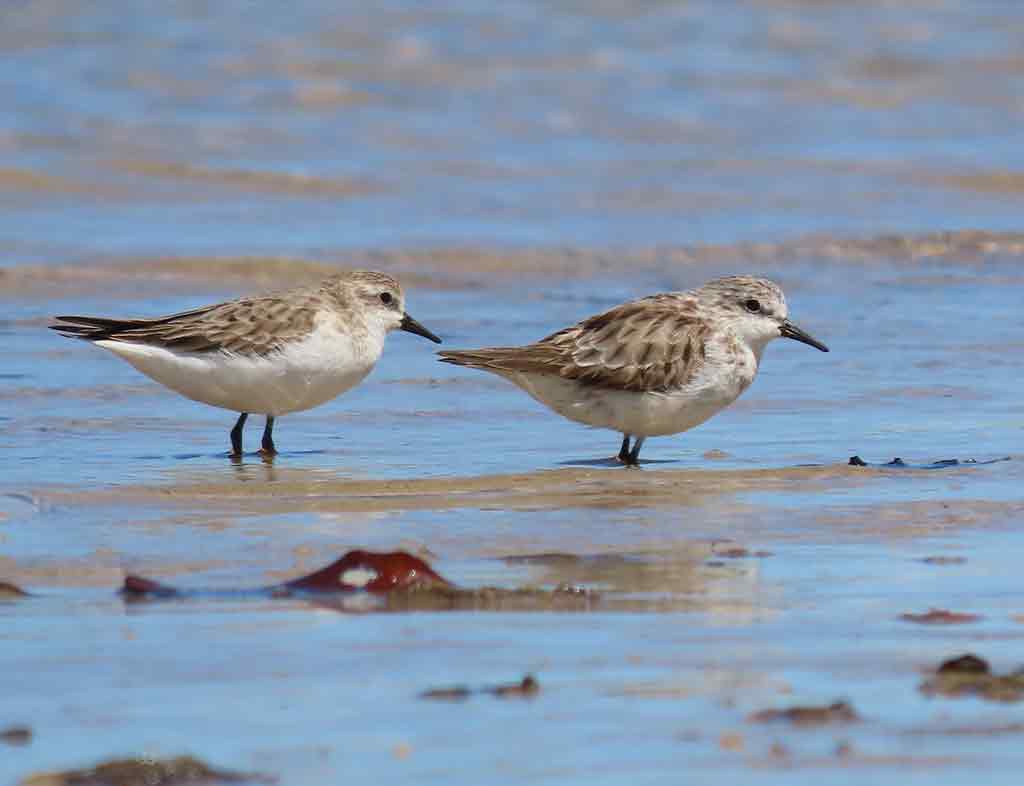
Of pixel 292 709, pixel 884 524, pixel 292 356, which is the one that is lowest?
pixel 292 709

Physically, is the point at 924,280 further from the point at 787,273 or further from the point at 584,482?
the point at 584,482

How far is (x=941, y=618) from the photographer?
206 inches

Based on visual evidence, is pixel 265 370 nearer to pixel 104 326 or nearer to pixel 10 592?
pixel 104 326

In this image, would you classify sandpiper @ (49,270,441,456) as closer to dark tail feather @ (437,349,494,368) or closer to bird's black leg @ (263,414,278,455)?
bird's black leg @ (263,414,278,455)

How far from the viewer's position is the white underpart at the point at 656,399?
8156 mm

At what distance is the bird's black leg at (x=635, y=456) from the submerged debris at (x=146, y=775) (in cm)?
422

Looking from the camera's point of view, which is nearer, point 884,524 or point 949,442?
point 884,524

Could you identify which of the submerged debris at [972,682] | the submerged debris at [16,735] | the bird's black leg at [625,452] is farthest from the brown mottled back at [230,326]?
the submerged debris at [972,682]

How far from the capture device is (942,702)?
447 cm

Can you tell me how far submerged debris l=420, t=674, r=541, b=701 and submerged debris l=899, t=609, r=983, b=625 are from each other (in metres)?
1.16

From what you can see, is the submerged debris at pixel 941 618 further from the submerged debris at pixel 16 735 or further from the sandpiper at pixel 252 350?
the sandpiper at pixel 252 350

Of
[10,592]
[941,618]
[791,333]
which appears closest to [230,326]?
[791,333]

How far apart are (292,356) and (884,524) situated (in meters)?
2.84

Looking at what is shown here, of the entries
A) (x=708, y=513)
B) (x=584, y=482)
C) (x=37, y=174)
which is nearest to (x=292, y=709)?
(x=708, y=513)
